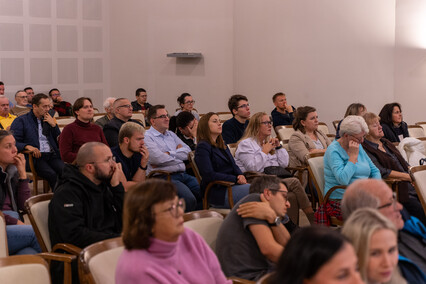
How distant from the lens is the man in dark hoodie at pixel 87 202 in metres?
3.54

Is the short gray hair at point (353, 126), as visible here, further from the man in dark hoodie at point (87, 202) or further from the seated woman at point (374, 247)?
the seated woman at point (374, 247)

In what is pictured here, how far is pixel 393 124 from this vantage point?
745cm

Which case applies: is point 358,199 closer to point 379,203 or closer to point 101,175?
point 379,203

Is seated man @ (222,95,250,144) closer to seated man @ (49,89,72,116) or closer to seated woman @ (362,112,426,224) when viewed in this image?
seated woman @ (362,112,426,224)

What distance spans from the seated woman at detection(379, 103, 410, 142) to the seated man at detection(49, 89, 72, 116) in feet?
20.6

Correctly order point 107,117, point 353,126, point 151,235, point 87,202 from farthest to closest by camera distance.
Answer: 1. point 107,117
2. point 353,126
3. point 87,202
4. point 151,235

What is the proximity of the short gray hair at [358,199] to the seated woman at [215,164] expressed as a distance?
230 centimetres

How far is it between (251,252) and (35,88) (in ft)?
32.8

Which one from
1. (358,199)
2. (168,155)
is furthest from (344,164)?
(358,199)

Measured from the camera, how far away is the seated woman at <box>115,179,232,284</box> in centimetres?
238

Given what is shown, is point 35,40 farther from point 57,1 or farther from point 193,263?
point 193,263

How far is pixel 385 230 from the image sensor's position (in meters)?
2.27

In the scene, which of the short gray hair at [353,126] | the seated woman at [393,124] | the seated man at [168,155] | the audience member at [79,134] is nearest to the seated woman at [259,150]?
the seated man at [168,155]

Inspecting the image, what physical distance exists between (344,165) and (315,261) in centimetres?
336
